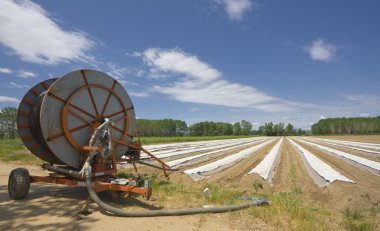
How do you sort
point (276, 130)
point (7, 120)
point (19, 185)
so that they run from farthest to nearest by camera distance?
point (276, 130) → point (7, 120) → point (19, 185)

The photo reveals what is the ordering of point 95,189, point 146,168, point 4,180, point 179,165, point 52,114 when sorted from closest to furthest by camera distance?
1. point 95,189
2. point 52,114
3. point 4,180
4. point 146,168
5. point 179,165

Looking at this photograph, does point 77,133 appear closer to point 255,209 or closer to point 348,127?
point 255,209

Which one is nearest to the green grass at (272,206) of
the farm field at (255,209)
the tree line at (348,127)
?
the farm field at (255,209)

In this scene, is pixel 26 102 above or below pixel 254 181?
above

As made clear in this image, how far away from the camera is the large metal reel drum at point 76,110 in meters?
7.20

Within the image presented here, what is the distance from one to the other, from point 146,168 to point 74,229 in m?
8.72

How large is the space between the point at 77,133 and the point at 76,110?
0.61 metres

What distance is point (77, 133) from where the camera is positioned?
25.0ft

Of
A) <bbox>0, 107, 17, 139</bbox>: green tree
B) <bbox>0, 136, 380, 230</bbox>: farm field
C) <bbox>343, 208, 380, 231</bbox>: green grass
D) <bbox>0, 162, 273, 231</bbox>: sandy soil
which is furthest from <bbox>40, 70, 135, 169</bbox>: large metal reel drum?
<bbox>0, 107, 17, 139</bbox>: green tree

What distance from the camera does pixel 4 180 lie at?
33.8ft

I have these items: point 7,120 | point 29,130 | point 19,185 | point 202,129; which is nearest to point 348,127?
point 202,129

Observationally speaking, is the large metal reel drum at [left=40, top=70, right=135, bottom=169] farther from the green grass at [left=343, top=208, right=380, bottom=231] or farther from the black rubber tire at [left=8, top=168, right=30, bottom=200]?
the green grass at [left=343, top=208, right=380, bottom=231]

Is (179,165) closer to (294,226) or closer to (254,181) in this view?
(254,181)

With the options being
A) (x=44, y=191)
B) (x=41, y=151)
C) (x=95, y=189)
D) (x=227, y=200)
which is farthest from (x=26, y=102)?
(x=227, y=200)
